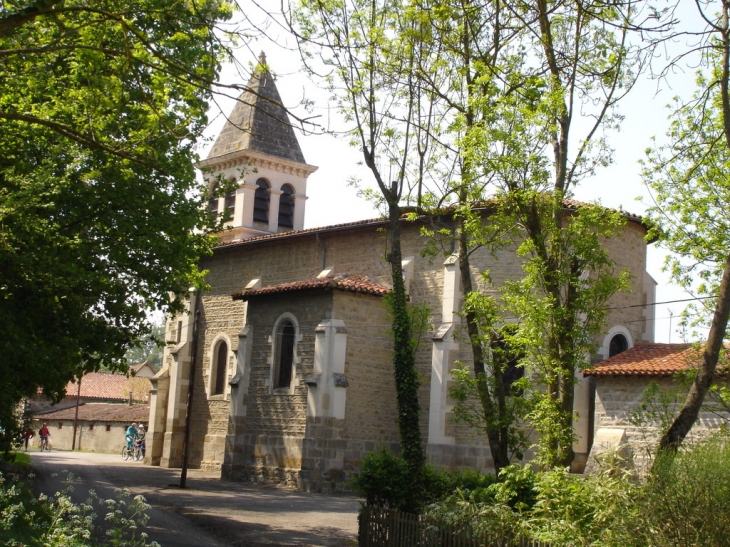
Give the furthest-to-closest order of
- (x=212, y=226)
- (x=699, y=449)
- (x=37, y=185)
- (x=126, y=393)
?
(x=126, y=393) → (x=212, y=226) → (x=37, y=185) → (x=699, y=449)

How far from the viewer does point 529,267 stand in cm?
1316

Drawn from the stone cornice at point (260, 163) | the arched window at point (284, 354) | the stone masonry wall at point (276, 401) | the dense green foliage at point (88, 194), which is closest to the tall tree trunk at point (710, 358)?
the dense green foliage at point (88, 194)

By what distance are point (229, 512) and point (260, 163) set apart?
19.8 m

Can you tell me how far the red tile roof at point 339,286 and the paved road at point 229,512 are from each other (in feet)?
17.2

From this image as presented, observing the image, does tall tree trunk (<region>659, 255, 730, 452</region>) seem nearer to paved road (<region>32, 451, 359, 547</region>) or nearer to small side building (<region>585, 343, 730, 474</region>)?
paved road (<region>32, 451, 359, 547</region>)

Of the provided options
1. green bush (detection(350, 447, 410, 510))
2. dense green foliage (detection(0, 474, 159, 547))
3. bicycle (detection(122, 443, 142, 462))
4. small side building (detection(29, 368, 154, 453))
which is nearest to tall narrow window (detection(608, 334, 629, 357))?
green bush (detection(350, 447, 410, 510))

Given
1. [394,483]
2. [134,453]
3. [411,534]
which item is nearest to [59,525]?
[411,534]

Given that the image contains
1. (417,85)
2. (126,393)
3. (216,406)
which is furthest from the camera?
(126,393)

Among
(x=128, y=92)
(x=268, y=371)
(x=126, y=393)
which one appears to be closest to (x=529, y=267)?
(x=128, y=92)

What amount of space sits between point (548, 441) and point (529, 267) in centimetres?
258

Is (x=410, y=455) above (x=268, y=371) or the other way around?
the other way around

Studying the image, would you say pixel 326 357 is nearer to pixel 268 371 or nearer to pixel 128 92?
pixel 268 371

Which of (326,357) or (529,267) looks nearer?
(529,267)

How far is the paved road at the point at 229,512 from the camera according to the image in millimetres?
13781
